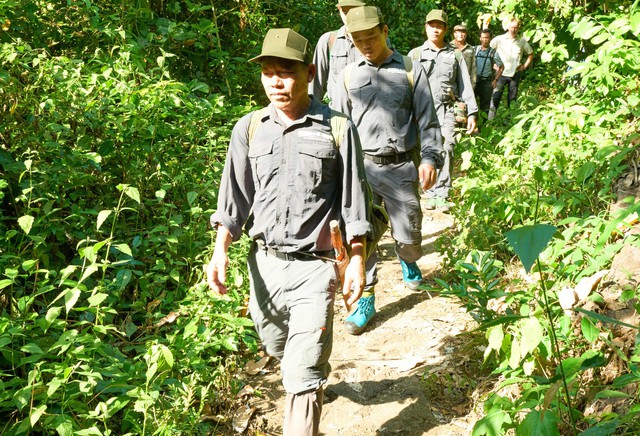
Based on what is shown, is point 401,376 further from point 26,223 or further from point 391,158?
point 26,223

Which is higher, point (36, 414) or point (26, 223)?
point (26, 223)

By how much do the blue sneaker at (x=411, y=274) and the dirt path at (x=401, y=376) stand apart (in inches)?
3.8

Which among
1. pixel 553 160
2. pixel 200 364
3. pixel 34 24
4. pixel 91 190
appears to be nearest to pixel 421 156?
pixel 553 160

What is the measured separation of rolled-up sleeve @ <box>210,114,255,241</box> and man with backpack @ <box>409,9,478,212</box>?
4997 mm

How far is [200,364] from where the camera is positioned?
4266mm

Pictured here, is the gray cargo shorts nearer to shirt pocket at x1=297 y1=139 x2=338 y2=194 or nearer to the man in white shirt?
shirt pocket at x1=297 y1=139 x2=338 y2=194

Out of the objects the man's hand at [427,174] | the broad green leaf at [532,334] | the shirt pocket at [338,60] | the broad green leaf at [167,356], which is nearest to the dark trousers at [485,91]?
the shirt pocket at [338,60]

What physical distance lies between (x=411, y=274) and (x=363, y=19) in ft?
7.50

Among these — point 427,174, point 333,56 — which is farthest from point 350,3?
point 427,174

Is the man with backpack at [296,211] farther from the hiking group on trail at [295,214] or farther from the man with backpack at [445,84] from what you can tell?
the man with backpack at [445,84]

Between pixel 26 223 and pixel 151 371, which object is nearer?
pixel 151 371

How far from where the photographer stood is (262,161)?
3.78 metres

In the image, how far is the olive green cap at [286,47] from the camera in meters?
3.51

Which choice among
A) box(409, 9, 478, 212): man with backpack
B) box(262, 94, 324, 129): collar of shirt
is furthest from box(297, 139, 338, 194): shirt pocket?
box(409, 9, 478, 212): man with backpack
